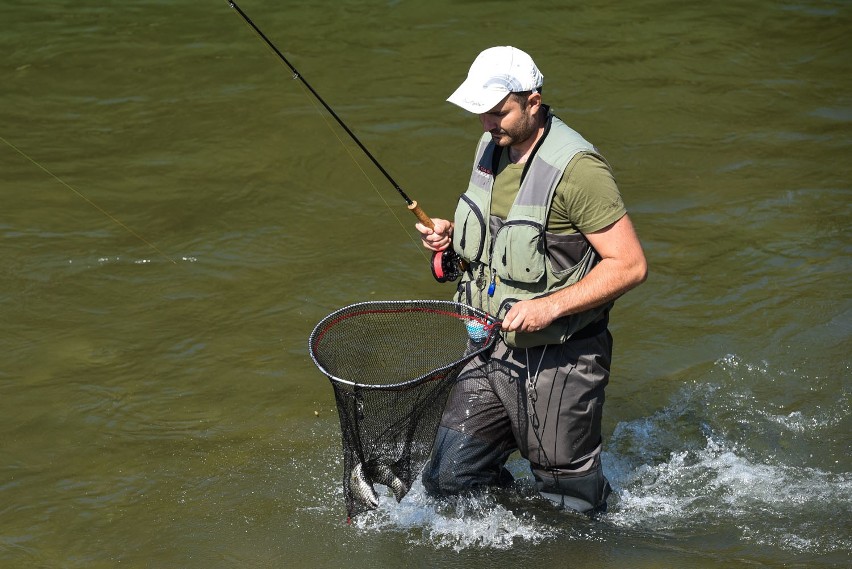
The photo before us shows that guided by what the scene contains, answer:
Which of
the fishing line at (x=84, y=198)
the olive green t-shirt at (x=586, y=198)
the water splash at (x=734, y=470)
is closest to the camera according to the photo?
the olive green t-shirt at (x=586, y=198)

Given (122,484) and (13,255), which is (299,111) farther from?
(122,484)

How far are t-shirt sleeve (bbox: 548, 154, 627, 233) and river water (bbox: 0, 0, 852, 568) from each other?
1.57 meters

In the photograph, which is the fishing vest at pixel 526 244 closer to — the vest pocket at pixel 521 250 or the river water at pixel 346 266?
the vest pocket at pixel 521 250

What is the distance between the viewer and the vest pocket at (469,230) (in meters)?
4.58

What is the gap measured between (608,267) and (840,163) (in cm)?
597

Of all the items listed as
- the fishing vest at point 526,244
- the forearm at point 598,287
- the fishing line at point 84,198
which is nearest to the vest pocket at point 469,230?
the fishing vest at point 526,244

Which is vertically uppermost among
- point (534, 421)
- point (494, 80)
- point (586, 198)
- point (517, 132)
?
point (494, 80)

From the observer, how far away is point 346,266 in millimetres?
7938

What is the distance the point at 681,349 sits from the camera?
702 centimetres

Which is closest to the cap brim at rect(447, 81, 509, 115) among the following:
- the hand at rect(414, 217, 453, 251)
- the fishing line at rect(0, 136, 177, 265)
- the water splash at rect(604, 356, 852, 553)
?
the hand at rect(414, 217, 453, 251)

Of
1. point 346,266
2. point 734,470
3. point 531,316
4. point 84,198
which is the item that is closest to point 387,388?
point 531,316

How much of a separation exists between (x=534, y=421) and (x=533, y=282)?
0.65 metres

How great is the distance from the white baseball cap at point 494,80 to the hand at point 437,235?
72cm

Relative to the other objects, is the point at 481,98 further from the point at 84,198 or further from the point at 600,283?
the point at 84,198
